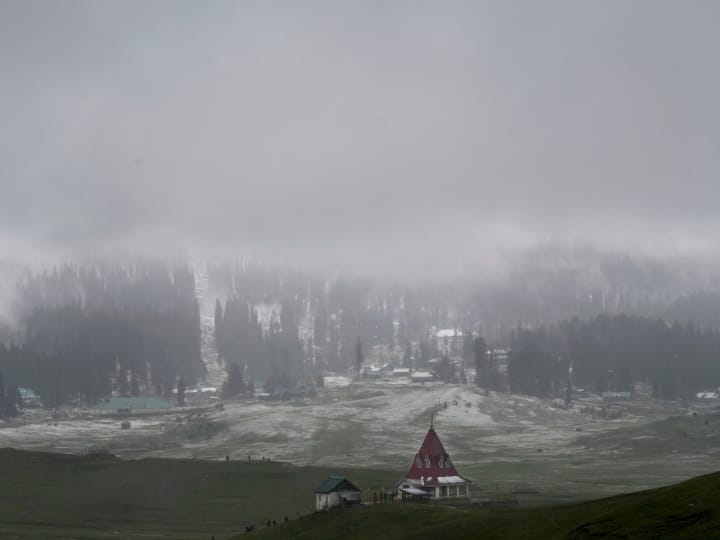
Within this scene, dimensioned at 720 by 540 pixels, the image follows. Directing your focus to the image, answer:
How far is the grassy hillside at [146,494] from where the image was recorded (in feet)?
357

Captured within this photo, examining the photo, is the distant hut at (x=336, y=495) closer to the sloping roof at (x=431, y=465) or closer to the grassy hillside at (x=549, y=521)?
the grassy hillside at (x=549, y=521)

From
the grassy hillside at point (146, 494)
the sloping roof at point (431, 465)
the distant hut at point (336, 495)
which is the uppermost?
the sloping roof at point (431, 465)

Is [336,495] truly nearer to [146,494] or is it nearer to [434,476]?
[434,476]

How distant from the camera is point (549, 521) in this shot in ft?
210

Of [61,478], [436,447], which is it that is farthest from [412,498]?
[61,478]

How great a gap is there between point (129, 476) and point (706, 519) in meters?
121

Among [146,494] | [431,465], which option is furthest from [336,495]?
[146,494]

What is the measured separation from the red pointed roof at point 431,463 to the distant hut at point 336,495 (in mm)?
10838

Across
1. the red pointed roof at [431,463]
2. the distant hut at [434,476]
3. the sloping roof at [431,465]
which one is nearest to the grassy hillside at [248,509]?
the distant hut at [434,476]

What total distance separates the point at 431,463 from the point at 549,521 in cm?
3816

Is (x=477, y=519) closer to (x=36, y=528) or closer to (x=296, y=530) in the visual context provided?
(x=296, y=530)

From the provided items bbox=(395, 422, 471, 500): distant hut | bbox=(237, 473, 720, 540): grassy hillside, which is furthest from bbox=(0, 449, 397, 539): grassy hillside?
bbox=(237, 473, 720, 540): grassy hillside

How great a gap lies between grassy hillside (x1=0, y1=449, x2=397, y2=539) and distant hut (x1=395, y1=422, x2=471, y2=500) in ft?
71.9

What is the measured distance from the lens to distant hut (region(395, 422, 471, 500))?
100m
